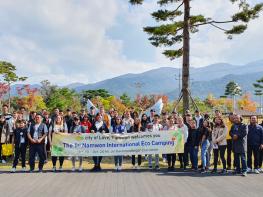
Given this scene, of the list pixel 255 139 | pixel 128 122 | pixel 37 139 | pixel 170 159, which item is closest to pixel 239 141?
pixel 255 139

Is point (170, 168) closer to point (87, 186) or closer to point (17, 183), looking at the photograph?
point (87, 186)

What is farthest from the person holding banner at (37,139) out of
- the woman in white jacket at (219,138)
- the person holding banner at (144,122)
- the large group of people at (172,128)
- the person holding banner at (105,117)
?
the woman in white jacket at (219,138)

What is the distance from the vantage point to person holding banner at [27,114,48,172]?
12.9 m

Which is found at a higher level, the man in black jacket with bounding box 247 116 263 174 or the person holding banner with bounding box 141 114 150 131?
the person holding banner with bounding box 141 114 150 131

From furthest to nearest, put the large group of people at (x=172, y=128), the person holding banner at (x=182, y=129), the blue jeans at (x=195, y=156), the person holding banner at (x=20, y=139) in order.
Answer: the person holding banner at (x=182, y=129)
the person holding banner at (x=20, y=139)
the blue jeans at (x=195, y=156)
the large group of people at (x=172, y=128)

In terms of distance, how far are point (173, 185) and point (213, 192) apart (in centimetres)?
130

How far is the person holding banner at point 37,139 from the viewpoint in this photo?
12.9 meters

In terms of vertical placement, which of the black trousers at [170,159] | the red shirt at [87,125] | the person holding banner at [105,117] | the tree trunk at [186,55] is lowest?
the black trousers at [170,159]

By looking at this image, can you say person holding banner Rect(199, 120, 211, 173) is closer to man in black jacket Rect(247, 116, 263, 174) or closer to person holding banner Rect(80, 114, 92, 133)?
man in black jacket Rect(247, 116, 263, 174)

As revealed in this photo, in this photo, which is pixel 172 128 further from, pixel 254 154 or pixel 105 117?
pixel 254 154

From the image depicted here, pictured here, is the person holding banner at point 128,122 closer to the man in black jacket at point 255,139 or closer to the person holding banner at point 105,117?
the person holding banner at point 105,117

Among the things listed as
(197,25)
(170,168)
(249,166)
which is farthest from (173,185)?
(197,25)

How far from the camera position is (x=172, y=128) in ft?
44.9

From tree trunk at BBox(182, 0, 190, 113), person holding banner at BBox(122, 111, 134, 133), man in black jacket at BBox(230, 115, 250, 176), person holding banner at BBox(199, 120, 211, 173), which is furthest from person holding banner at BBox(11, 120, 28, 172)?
tree trunk at BBox(182, 0, 190, 113)
